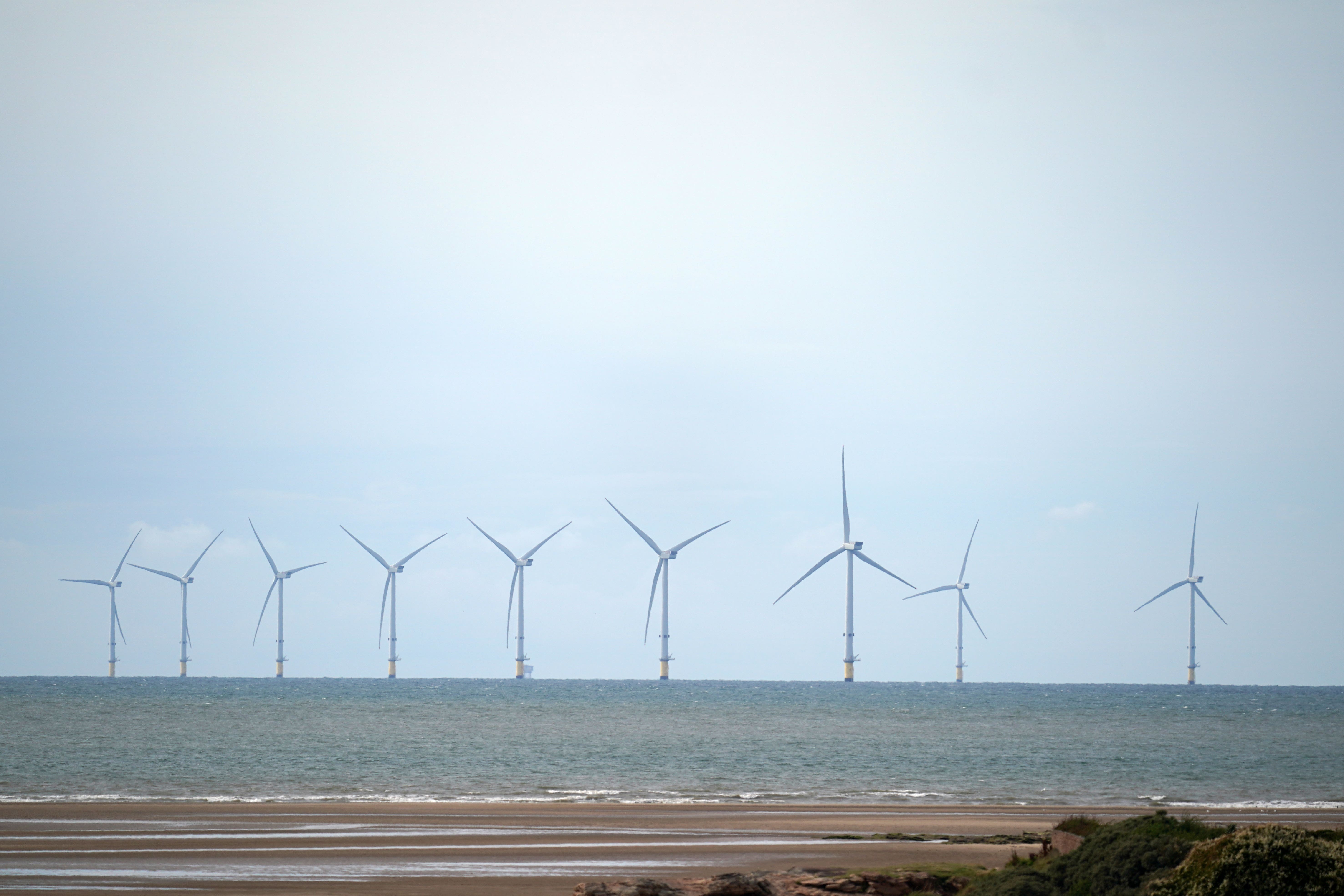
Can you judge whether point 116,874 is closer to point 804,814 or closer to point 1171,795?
point 804,814

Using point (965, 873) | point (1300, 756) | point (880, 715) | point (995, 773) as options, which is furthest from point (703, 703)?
point (965, 873)

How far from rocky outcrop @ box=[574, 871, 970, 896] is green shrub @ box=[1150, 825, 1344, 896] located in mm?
7792

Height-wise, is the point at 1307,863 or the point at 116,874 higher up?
the point at 1307,863

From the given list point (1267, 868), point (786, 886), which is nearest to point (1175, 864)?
point (1267, 868)

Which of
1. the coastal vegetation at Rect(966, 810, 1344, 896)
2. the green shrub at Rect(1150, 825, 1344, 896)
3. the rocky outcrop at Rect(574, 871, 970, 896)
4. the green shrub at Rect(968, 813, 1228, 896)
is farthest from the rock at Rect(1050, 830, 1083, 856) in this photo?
the green shrub at Rect(1150, 825, 1344, 896)

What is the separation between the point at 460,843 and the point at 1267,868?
21854 mm

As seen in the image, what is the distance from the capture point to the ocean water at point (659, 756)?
4612cm

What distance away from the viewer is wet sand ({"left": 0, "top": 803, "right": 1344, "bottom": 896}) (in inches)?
926

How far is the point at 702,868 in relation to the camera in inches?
982

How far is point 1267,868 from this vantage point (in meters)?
11.4

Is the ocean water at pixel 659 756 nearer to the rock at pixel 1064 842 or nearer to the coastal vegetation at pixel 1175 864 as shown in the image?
the rock at pixel 1064 842

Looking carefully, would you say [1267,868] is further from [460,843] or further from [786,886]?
[460,843]

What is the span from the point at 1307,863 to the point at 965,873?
33.3ft

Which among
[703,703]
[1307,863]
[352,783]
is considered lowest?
[703,703]
